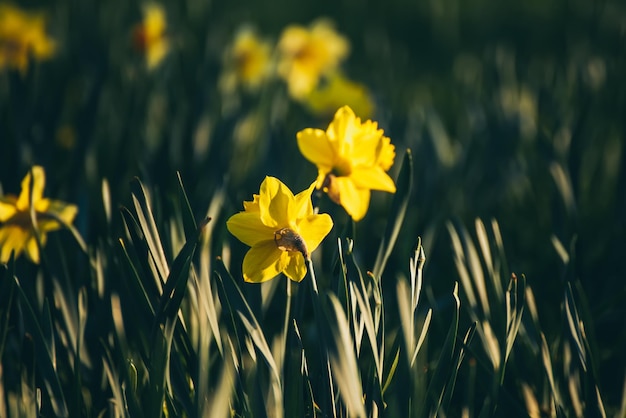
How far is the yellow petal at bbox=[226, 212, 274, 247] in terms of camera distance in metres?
0.98

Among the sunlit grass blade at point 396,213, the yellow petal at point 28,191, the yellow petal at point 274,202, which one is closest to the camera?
the yellow petal at point 274,202

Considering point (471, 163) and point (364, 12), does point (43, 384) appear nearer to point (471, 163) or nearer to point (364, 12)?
point (471, 163)

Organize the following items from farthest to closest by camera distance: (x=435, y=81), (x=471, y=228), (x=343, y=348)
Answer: (x=435, y=81) < (x=471, y=228) < (x=343, y=348)

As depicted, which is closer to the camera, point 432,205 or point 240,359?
point 240,359

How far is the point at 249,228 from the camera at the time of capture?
995 mm

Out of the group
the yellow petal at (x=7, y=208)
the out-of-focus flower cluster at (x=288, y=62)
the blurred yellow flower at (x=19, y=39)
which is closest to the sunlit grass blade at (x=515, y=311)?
the yellow petal at (x=7, y=208)

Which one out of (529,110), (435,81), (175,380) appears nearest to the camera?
(175,380)

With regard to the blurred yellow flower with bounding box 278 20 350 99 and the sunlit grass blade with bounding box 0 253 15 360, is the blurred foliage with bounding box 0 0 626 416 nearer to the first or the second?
the sunlit grass blade with bounding box 0 253 15 360

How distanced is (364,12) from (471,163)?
210cm

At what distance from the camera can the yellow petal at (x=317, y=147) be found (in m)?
1.15

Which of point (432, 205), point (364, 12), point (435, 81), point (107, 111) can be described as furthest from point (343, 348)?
point (364, 12)

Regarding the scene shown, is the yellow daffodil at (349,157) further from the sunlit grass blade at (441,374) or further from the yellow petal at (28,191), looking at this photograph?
the yellow petal at (28,191)

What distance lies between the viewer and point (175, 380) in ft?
3.16

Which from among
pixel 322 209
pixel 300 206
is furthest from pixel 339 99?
pixel 300 206
